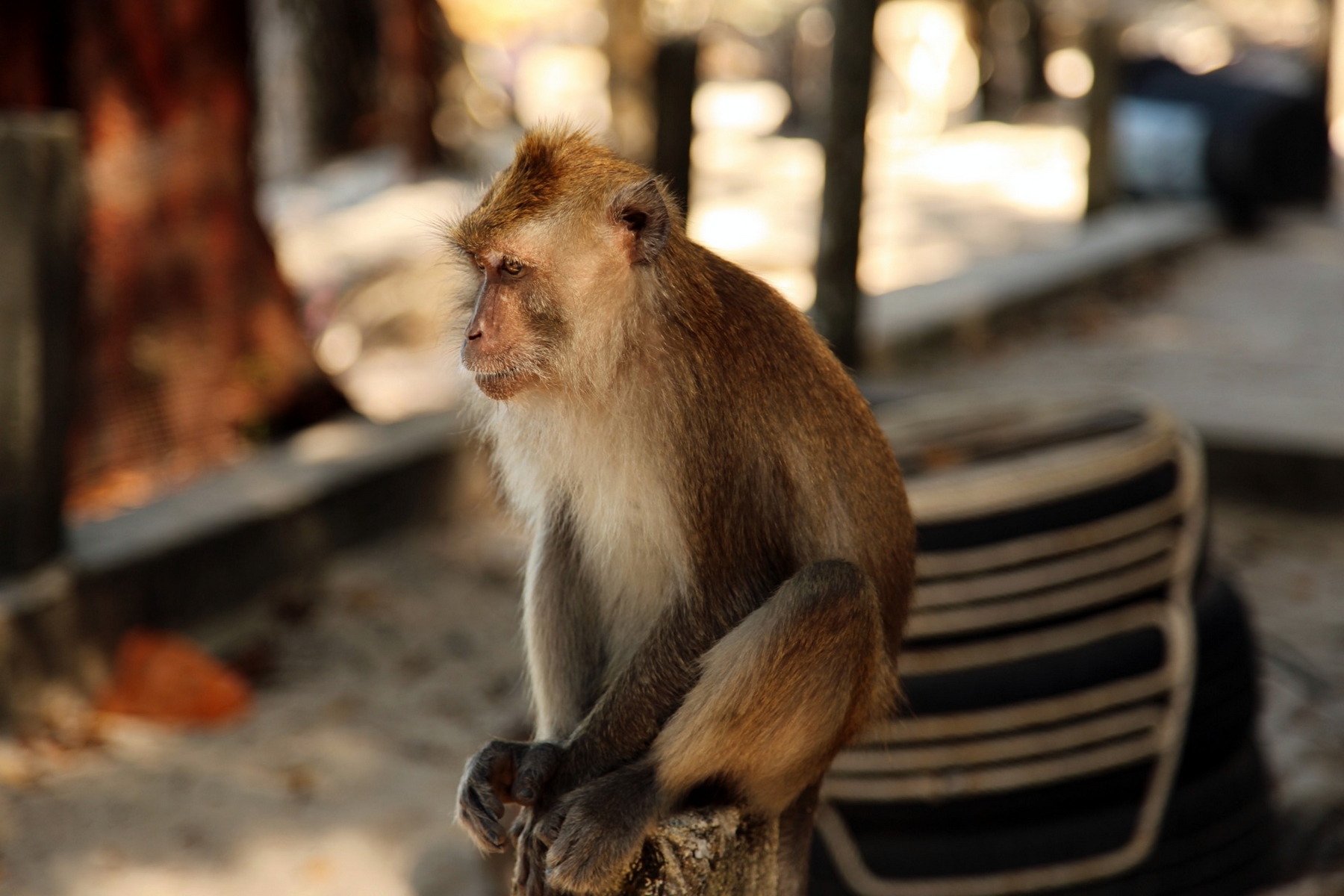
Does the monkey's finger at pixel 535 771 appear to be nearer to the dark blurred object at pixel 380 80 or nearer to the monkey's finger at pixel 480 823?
the monkey's finger at pixel 480 823

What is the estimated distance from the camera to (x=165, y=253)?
19.1 feet

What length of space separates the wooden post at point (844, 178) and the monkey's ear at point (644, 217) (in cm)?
383

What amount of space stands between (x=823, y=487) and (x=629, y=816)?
582 millimetres

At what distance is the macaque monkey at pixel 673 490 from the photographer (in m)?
2.14

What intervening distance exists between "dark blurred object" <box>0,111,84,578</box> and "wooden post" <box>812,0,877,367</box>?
2987mm

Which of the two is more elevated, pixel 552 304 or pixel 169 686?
pixel 552 304

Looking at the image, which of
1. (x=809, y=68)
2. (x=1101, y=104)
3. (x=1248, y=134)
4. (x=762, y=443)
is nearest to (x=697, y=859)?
(x=762, y=443)

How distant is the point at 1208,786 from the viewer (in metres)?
3.47

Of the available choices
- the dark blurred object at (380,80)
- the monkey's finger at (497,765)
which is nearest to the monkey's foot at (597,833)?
the monkey's finger at (497,765)

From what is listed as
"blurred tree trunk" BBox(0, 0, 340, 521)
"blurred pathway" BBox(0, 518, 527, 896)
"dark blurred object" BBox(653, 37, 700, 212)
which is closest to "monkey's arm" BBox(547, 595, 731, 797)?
"blurred pathway" BBox(0, 518, 527, 896)

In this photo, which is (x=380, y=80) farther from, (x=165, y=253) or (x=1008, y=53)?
(x=1008, y=53)

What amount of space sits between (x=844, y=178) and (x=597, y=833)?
14.1 ft

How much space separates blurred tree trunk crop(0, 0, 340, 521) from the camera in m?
5.55

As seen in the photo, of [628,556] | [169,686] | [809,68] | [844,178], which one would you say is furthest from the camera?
[809,68]
